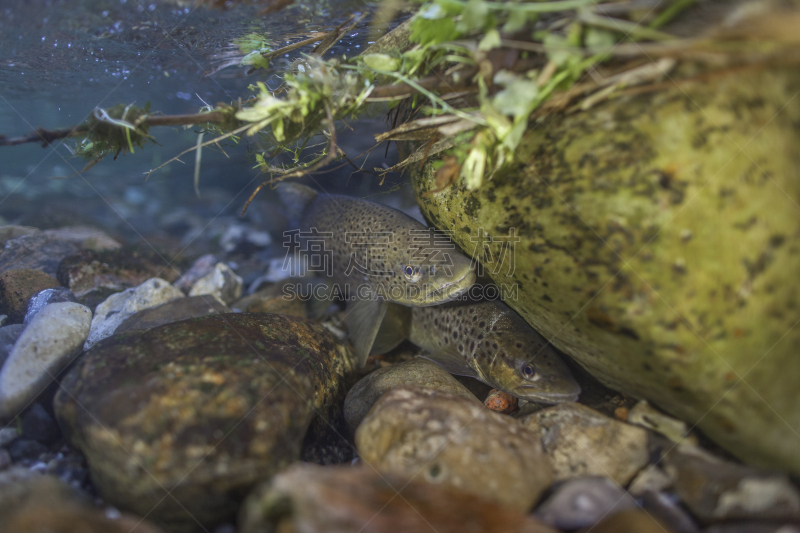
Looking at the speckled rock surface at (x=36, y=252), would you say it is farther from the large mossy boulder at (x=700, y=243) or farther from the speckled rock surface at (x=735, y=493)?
the speckled rock surface at (x=735, y=493)

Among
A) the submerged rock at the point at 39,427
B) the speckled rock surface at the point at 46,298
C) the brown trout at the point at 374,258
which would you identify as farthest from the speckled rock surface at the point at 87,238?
the submerged rock at the point at 39,427

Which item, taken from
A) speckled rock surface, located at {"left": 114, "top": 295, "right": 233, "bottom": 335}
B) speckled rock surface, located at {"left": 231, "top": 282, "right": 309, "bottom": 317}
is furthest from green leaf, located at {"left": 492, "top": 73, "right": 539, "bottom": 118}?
speckled rock surface, located at {"left": 231, "top": 282, "right": 309, "bottom": 317}

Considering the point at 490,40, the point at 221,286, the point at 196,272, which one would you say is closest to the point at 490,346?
the point at 490,40

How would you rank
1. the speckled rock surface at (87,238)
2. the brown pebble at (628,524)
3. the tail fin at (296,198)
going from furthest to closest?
the speckled rock surface at (87,238)
the tail fin at (296,198)
the brown pebble at (628,524)

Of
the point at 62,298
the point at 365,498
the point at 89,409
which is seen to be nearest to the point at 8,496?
the point at 89,409

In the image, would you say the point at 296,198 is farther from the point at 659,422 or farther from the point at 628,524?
the point at 628,524

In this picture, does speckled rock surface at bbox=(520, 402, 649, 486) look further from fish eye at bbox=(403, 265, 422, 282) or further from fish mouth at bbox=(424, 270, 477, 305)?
fish eye at bbox=(403, 265, 422, 282)
